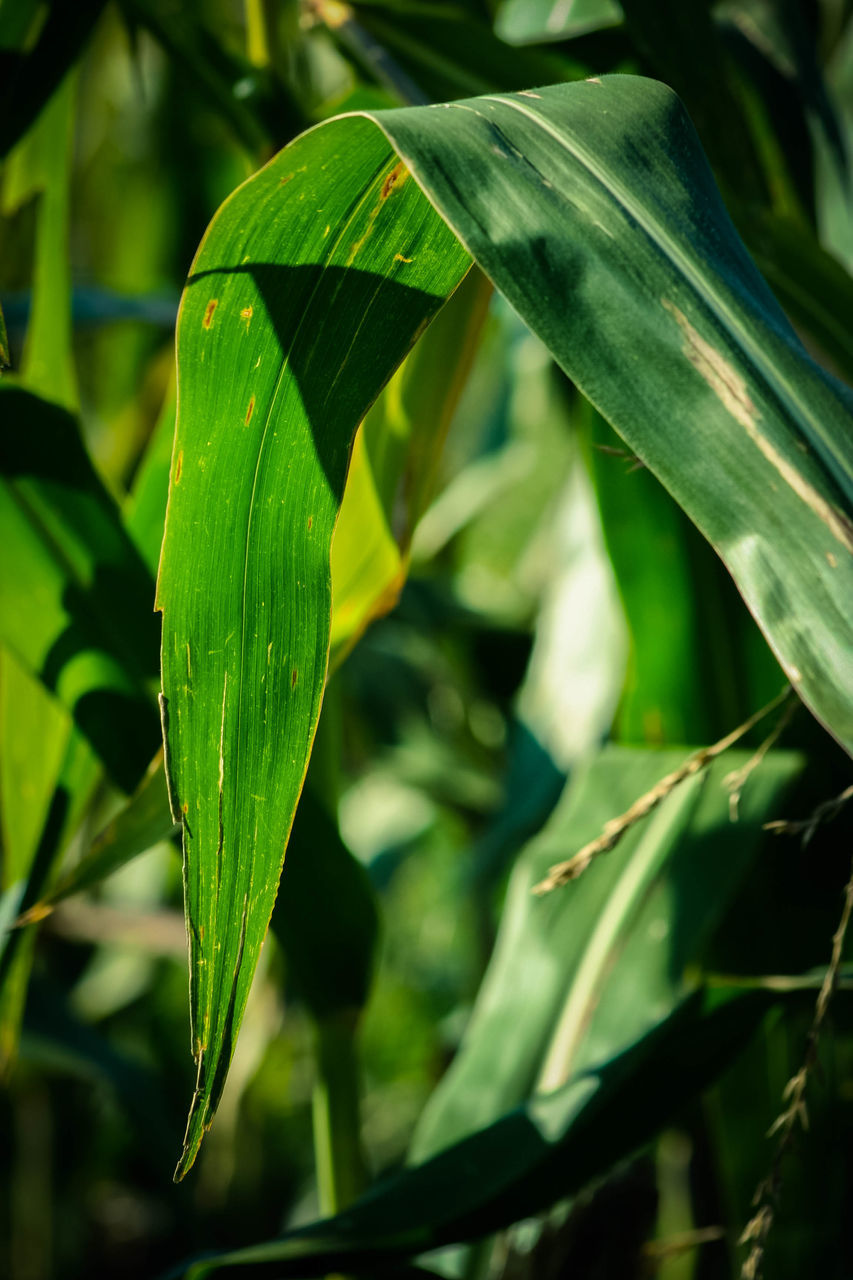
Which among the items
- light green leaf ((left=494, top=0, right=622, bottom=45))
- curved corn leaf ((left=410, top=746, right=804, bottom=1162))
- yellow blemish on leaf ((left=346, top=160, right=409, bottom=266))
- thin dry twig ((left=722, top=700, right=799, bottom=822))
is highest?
yellow blemish on leaf ((left=346, top=160, right=409, bottom=266))

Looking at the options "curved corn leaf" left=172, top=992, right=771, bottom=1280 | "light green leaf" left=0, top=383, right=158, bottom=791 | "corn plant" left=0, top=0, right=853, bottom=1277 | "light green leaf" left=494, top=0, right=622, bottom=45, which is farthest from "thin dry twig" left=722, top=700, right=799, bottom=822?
"light green leaf" left=494, top=0, right=622, bottom=45

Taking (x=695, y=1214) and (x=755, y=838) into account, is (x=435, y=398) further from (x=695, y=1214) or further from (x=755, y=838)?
(x=695, y=1214)

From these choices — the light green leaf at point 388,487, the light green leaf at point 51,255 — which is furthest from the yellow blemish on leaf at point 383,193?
the light green leaf at point 51,255

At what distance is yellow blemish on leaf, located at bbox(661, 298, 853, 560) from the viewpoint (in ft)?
0.55

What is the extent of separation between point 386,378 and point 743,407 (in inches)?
3.8

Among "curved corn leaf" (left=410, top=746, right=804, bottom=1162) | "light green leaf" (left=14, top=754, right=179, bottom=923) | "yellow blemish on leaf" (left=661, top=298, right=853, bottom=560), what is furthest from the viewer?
"curved corn leaf" (left=410, top=746, right=804, bottom=1162)

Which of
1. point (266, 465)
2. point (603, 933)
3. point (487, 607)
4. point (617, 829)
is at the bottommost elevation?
point (487, 607)

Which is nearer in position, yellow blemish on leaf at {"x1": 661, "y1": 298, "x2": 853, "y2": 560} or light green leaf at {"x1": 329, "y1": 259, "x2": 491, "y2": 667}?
yellow blemish on leaf at {"x1": 661, "y1": 298, "x2": 853, "y2": 560}

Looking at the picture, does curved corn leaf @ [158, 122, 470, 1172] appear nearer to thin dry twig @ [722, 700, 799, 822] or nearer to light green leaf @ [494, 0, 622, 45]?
thin dry twig @ [722, 700, 799, 822]

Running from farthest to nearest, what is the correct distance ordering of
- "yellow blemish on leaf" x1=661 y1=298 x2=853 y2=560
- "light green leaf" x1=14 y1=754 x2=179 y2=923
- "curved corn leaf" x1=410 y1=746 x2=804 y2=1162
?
"curved corn leaf" x1=410 y1=746 x2=804 y2=1162 → "light green leaf" x1=14 y1=754 x2=179 y2=923 → "yellow blemish on leaf" x1=661 y1=298 x2=853 y2=560

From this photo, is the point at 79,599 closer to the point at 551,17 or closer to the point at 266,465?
the point at 266,465

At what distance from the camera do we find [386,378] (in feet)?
0.79

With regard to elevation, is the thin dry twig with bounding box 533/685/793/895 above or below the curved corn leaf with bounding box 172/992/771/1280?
above

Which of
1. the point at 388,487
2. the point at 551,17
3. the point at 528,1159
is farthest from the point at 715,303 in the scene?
the point at 551,17
